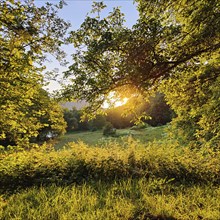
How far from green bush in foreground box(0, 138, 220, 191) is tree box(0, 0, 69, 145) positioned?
174cm

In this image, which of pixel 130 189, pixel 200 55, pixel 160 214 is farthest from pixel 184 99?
pixel 160 214

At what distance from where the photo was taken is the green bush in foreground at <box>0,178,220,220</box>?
394 centimetres

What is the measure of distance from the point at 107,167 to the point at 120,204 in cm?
262

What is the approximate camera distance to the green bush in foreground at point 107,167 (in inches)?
260

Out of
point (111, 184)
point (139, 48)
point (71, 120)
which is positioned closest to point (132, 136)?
point (71, 120)

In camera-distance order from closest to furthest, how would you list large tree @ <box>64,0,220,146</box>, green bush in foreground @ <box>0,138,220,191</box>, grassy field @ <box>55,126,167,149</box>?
large tree @ <box>64,0,220,146</box> < green bush in foreground @ <box>0,138,220,191</box> < grassy field @ <box>55,126,167,149</box>

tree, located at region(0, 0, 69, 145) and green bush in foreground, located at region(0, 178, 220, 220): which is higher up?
tree, located at region(0, 0, 69, 145)

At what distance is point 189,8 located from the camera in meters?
4.79

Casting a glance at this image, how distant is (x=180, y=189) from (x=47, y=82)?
4459 millimetres

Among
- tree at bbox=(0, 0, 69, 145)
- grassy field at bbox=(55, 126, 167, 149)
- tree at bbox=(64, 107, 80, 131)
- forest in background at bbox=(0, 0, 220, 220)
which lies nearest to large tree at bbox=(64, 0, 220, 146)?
forest in background at bbox=(0, 0, 220, 220)

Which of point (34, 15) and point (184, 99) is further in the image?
point (184, 99)

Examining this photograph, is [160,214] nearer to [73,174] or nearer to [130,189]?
[130,189]

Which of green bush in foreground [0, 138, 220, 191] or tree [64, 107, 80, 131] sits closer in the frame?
Answer: green bush in foreground [0, 138, 220, 191]

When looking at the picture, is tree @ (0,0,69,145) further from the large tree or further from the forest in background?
the large tree
